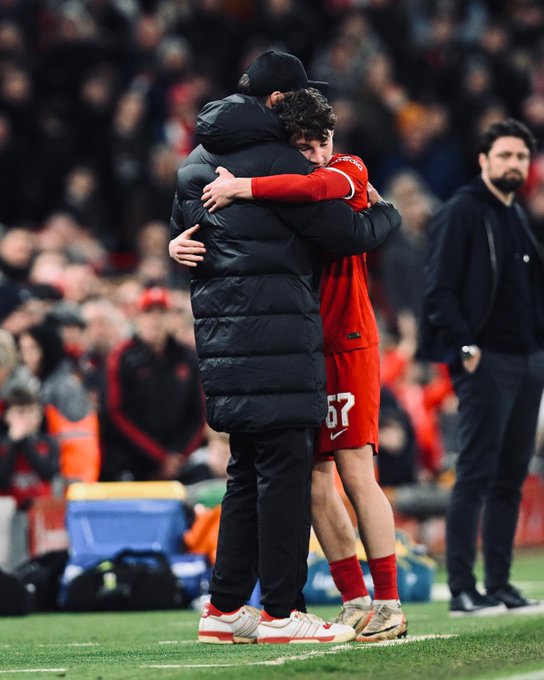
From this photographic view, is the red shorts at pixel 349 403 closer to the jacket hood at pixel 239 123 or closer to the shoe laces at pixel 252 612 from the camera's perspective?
the shoe laces at pixel 252 612

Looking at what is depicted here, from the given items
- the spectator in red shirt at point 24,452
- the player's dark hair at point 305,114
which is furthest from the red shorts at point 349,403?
the spectator in red shirt at point 24,452

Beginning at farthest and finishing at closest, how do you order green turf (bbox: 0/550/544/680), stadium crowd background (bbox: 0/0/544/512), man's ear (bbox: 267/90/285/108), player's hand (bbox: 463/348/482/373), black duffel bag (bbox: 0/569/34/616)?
stadium crowd background (bbox: 0/0/544/512) < black duffel bag (bbox: 0/569/34/616) < player's hand (bbox: 463/348/482/373) < man's ear (bbox: 267/90/285/108) < green turf (bbox: 0/550/544/680)

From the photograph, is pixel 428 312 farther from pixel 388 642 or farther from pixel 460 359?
pixel 388 642

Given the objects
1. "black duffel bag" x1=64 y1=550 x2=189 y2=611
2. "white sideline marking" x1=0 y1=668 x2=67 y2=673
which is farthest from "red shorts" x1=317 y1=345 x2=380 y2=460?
"black duffel bag" x1=64 y1=550 x2=189 y2=611

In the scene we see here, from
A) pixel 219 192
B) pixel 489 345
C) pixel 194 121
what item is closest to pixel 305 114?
pixel 219 192

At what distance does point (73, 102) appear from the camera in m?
17.7

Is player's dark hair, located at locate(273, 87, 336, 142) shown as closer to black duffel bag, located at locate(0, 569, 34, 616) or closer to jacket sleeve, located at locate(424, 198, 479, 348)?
jacket sleeve, located at locate(424, 198, 479, 348)

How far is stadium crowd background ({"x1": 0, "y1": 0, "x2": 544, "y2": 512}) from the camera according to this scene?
1453 centimetres

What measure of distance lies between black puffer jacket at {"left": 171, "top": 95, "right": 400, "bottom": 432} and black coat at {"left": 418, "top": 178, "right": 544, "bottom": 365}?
1.71m

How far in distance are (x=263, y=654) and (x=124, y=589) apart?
332cm

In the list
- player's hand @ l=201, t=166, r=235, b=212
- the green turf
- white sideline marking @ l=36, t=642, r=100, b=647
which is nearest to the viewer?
the green turf

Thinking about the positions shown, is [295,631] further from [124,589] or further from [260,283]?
[124,589]

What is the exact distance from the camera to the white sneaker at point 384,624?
6.41m

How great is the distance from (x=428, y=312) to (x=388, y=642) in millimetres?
2256
